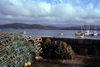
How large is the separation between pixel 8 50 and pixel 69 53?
4825 mm

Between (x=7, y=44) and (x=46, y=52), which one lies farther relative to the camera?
(x=46, y=52)

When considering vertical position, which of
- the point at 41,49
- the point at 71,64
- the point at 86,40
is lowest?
the point at 71,64

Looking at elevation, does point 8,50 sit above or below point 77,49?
above

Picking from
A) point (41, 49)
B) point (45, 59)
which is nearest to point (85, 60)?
point (45, 59)

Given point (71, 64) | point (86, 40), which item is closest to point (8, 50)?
point (71, 64)

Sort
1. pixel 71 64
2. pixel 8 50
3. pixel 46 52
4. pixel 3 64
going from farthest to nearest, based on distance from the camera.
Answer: pixel 46 52 < pixel 71 64 < pixel 8 50 < pixel 3 64

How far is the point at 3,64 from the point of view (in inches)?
256

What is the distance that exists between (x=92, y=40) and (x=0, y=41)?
7546 mm

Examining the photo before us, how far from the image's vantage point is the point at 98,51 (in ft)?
33.0

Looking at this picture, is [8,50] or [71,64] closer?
[8,50]

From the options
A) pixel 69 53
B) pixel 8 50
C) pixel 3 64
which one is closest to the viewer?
pixel 3 64

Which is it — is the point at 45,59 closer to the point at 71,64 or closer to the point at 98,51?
the point at 71,64

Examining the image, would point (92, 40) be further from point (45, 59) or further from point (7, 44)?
point (7, 44)

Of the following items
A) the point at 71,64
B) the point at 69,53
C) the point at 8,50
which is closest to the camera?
the point at 8,50
